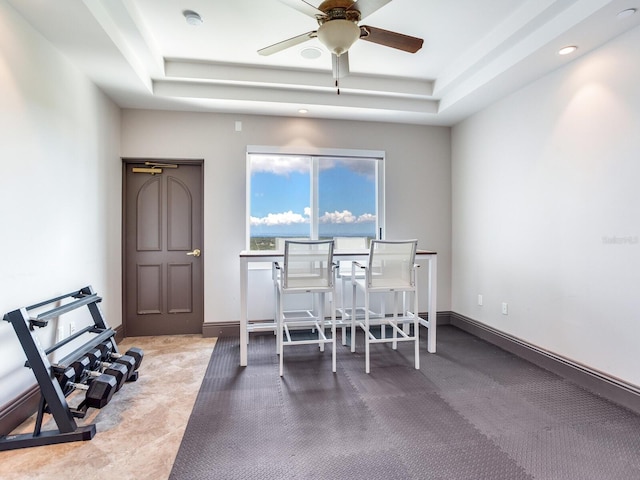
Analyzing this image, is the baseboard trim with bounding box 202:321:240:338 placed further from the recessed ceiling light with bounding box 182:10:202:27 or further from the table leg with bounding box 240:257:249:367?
the recessed ceiling light with bounding box 182:10:202:27

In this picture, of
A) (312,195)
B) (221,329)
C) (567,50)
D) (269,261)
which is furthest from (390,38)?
(221,329)

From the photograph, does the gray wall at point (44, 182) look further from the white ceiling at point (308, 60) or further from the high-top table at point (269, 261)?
the high-top table at point (269, 261)

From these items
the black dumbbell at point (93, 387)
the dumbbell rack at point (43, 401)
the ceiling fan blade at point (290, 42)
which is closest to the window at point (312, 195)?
the ceiling fan blade at point (290, 42)

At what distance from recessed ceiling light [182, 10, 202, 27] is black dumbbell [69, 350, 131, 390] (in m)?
2.54

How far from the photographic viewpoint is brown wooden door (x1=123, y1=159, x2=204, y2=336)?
3.62 metres

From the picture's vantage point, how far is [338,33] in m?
1.88

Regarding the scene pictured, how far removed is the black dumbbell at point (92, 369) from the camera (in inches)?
82.8

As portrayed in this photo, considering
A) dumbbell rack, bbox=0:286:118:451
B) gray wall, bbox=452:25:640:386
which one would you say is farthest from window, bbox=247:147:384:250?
dumbbell rack, bbox=0:286:118:451

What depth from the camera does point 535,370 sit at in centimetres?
277

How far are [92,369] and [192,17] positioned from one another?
8.64 ft

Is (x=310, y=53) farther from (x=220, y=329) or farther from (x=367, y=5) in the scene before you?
(x=220, y=329)

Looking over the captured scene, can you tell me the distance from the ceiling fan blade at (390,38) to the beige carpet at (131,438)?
2688mm

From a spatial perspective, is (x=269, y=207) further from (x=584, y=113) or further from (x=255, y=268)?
(x=584, y=113)

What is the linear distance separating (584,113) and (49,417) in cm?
436
